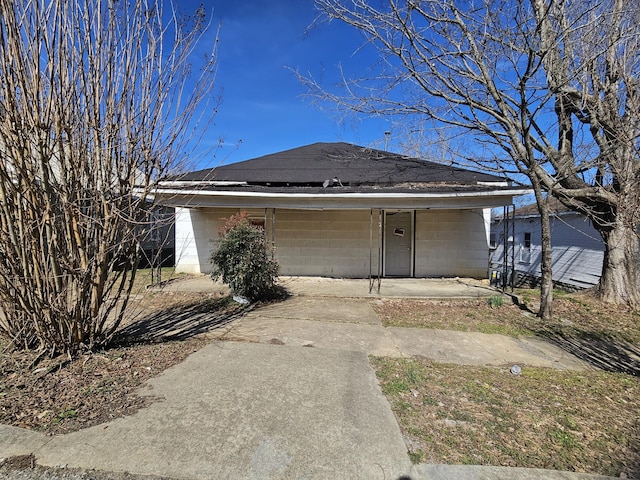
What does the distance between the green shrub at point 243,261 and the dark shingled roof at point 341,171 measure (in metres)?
3.32

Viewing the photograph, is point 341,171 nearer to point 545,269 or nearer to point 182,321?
point 545,269

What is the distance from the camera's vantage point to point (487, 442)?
2.55 metres

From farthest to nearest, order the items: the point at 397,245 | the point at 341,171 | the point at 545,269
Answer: the point at 397,245 < the point at 341,171 < the point at 545,269

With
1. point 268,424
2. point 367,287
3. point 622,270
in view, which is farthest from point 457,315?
point 268,424

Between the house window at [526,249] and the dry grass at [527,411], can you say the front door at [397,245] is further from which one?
the house window at [526,249]

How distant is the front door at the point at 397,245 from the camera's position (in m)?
11.1

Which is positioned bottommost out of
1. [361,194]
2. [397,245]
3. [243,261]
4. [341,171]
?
[243,261]

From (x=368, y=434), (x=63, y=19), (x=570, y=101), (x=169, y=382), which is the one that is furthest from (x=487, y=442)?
(x=570, y=101)

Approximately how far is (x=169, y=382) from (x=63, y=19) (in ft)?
12.2

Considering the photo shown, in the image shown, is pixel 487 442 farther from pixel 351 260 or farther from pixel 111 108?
pixel 351 260

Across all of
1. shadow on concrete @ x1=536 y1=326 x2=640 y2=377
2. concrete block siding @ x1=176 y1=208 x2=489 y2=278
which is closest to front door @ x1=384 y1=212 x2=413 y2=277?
concrete block siding @ x1=176 y1=208 x2=489 y2=278

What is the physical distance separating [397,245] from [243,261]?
19.8ft

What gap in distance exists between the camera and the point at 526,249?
17125 millimetres

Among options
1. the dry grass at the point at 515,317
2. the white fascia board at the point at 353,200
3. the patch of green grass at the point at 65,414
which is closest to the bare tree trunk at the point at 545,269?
the dry grass at the point at 515,317
